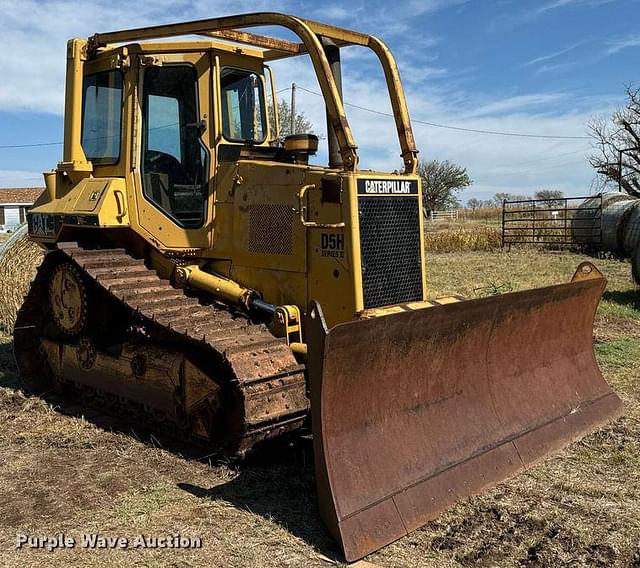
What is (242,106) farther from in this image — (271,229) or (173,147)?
(271,229)

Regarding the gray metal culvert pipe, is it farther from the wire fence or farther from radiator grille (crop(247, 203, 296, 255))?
radiator grille (crop(247, 203, 296, 255))

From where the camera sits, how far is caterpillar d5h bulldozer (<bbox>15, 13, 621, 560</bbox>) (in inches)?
162

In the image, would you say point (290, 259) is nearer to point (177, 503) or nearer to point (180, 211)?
point (180, 211)

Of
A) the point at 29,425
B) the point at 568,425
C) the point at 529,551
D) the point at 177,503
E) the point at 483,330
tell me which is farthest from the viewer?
the point at 29,425

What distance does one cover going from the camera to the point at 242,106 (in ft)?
19.7

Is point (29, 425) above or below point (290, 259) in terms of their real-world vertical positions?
below

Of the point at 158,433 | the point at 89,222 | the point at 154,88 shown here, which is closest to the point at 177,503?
the point at 158,433

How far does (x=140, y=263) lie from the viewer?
5.80 meters

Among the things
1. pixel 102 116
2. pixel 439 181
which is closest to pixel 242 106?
pixel 102 116

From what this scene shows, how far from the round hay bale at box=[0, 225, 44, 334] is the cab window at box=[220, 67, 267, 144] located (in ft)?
14.2

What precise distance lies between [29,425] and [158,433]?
3.85ft

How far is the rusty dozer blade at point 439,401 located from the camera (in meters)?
3.79

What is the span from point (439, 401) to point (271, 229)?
1822 mm

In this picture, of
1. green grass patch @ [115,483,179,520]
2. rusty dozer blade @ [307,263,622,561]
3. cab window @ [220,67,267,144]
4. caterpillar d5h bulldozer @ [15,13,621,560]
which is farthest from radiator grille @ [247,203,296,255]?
green grass patch @ [115,483,179,520]
